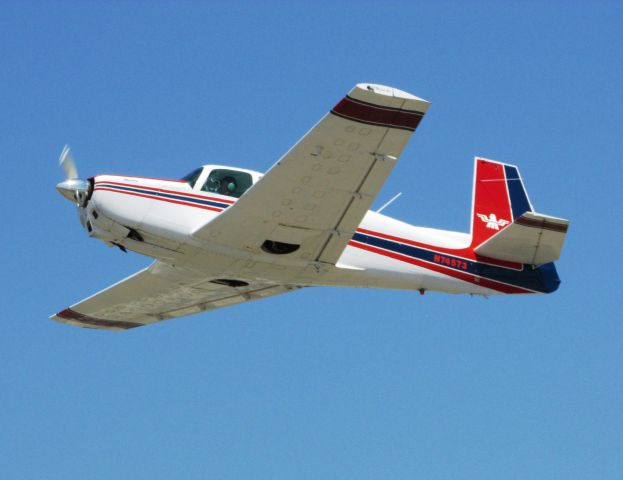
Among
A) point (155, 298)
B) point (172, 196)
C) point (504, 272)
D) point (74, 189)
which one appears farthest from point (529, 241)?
point (74, 189)

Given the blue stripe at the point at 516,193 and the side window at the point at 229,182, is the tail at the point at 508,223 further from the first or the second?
the side window at the point at 229,182

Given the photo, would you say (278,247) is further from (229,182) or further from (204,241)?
(229,182)

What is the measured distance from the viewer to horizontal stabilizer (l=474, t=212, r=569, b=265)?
21.7 m

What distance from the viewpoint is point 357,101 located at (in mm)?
17859

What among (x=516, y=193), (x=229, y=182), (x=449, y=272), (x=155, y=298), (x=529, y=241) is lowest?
(x=155, y=298)

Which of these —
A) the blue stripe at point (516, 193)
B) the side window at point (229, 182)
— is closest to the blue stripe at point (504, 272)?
the blue stripe at point (516, 193)

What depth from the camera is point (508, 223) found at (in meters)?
23.9

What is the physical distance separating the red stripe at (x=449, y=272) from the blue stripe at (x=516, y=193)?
1868mm

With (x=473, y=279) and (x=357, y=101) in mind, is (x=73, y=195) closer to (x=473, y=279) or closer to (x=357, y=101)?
(x=357, y=101)

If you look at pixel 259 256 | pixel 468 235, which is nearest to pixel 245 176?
pixel 259 256

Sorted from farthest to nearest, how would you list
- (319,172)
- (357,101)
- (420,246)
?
(420,246), (319,172), (357,101)

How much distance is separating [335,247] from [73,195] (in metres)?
4.92

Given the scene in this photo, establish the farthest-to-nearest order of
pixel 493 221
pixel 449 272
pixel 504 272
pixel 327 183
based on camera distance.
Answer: pixel 493 221 < pixel 504 272 < pixel 449 272 < pixel 327 183

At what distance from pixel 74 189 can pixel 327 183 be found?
15.6 feet
